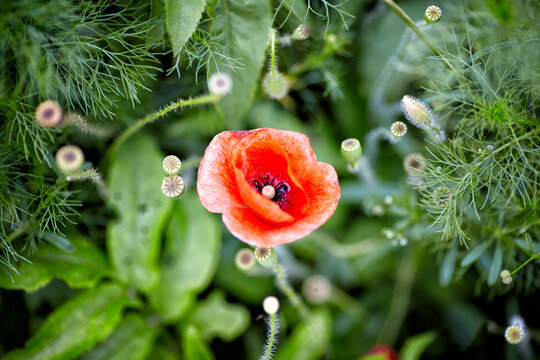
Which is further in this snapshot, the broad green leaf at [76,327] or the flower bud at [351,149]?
the broad green leaf at [76,327]

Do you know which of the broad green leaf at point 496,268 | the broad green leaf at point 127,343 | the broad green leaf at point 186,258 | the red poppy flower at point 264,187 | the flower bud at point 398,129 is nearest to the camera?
the red poppy flower at point 264,187

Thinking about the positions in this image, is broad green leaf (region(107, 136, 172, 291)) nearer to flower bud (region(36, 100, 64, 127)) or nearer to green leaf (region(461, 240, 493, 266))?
flower bud (region(36, 100, 64, 127))

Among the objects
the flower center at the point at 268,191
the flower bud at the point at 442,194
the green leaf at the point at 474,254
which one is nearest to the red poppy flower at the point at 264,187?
the flower center at the point at 268,191

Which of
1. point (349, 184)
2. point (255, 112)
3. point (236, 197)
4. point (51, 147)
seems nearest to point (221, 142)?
point (236, 197)

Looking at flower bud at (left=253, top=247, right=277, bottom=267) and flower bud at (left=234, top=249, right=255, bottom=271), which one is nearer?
flower bud at (left=253, top=247, right=277, bottom=267)

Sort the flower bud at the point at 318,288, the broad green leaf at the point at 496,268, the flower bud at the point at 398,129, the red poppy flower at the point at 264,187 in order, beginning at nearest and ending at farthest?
1. the red poppy flower at the point at 264,187
2. the flower bud at the point at 398,129
3. the broad green leaf at the point at 496,268
4. the flower bud at the point at 318,288

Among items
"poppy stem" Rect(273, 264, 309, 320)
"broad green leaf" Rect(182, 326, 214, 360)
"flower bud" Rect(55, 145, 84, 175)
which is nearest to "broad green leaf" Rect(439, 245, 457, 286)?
"poppy stem" Rect(273, 264, 309, 320)

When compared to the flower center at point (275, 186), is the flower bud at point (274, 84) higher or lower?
higher

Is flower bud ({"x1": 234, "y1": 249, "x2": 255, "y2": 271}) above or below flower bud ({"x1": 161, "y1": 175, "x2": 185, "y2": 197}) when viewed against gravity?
Result: below

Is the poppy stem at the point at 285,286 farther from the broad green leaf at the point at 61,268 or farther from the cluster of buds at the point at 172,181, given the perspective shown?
the broad green leaf at the point at 61,268
